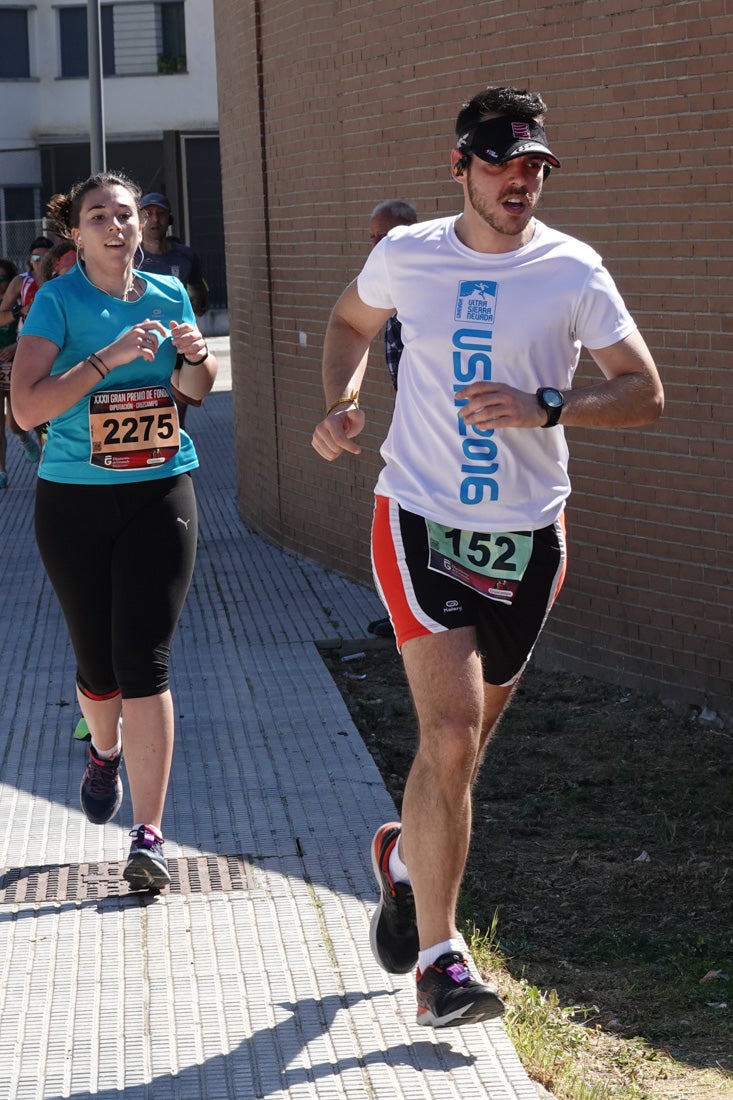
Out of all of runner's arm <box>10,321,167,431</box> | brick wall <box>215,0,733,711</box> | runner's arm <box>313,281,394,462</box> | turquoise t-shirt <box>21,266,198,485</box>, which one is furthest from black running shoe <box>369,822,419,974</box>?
brick wall <box>215,0,733,711</box>

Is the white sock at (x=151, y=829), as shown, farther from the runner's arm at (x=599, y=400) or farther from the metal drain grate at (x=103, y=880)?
the runner's arm at (x=599, y=400)

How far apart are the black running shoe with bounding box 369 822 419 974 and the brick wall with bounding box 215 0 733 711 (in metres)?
2.79

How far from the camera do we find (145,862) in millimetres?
4750

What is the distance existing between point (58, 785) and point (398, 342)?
89.6 inches

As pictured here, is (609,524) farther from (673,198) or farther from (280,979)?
(280,979)

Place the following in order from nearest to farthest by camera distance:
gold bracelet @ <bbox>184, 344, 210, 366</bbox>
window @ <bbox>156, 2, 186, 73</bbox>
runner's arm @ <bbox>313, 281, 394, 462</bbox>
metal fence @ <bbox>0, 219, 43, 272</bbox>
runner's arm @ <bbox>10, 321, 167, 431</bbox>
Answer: runner's arm @ <bbox>313, 281, 394, 462</bbox>
runner's arm @ <bbox>10, 321, 167, 431</bbox>
gold bracelet @ <bbox>184, 344, 210, 366</bbox>
metal fence @ <bbox>0, 219, 43, 272</bbox>
window @ <bbox>156, 2, 186, 73</bbox>

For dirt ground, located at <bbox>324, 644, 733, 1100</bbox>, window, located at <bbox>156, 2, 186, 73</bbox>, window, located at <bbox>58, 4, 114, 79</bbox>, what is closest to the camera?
dirt ground, located at <bbox>324, 644, 733, 1100</bbox>

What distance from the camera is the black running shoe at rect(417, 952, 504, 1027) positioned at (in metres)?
3.68

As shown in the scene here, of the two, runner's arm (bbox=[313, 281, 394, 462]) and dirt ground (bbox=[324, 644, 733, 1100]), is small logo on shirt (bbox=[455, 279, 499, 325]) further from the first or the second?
dirt ground (bbox=[324, 644, 733, 1100])

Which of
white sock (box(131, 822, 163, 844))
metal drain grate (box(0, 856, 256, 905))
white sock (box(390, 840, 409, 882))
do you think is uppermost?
white sock (box(390, 840, 409, 882))

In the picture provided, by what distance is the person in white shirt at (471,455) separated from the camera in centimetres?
382

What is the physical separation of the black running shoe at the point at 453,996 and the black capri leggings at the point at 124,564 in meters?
1.47

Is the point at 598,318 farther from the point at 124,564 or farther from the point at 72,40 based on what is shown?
the point at 72,40

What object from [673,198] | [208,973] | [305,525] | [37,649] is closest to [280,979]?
[208,973]
